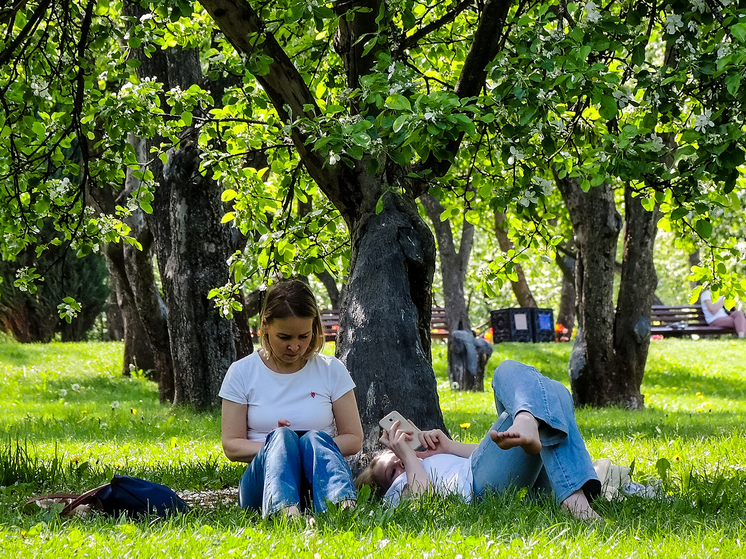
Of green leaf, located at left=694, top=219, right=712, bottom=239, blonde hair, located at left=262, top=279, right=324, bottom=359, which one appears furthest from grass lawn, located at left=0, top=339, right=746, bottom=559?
green leaf, located at left=694, top=219, right=712, bottom=239

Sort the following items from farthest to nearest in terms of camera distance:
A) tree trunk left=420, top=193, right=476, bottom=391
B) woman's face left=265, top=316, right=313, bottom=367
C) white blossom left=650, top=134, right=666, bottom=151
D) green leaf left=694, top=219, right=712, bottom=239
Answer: tree trunk left=420, top=193, right=476, bottom=391 → green leaf left=694, top=219, right=712, bottom=239 → white blossom left=650, top=134, right=666, bottom=151 → woman's face left=265, top=316, right=313, bottom=367

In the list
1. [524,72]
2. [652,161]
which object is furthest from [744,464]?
[524,72]

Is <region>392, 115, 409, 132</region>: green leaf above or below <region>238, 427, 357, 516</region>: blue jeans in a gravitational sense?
above

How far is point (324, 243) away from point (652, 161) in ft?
10.5

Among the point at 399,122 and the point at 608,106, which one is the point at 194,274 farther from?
the point at 608,106

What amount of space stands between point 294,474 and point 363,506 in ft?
1.15

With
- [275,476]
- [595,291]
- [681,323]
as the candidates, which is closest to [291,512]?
[275,476]

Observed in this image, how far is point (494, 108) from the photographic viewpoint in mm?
4551

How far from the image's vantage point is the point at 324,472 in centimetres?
371

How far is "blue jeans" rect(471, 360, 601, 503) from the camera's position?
3.48 metres

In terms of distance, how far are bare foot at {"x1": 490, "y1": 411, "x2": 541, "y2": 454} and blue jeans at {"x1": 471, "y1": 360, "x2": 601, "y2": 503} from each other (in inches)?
2.3

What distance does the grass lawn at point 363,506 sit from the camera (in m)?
2.94

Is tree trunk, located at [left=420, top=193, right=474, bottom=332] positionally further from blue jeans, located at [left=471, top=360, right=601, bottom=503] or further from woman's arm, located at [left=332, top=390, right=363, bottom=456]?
blue jeans, located at [left=471, top=360, right=601, bottom=503]

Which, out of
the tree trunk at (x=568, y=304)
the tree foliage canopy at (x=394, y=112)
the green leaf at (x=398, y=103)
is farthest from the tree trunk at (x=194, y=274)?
the tree trunk at (x=568, y=304)
